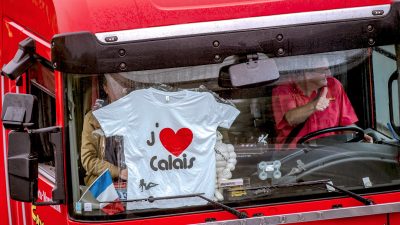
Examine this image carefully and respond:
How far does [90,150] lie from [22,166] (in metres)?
0.37

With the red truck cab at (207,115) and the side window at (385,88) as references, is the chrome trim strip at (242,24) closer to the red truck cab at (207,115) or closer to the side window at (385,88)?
the red truck cab at (207,115)

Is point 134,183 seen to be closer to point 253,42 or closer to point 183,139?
point 183,139

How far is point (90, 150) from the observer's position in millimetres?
4328

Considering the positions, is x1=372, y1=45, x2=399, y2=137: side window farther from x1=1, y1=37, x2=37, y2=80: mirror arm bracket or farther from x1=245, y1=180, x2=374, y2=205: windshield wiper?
x1=1, y1=37, x2=37, y2=80: mirror arm bracket

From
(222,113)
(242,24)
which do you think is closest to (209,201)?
(222,113)

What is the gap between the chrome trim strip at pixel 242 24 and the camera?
4.21 meters


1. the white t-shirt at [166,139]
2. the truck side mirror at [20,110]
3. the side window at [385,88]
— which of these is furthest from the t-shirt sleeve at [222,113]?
the truck side mirror at [20,110]

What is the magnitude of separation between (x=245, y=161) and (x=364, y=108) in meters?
0.78

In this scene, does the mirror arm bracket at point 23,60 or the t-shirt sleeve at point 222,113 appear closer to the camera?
the t-shirt sleeve at point 222,113

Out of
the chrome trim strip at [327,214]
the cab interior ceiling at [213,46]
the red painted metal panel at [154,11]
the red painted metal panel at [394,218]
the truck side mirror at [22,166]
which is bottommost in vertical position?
the red painted metal panel at [394,218]

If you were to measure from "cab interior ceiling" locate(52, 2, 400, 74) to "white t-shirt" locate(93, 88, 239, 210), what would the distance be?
0.75ft

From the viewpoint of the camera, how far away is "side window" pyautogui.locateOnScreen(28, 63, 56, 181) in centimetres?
470

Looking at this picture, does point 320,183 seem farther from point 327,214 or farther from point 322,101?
point 322,101

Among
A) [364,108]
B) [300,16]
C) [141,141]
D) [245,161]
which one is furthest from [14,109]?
[364,108]
